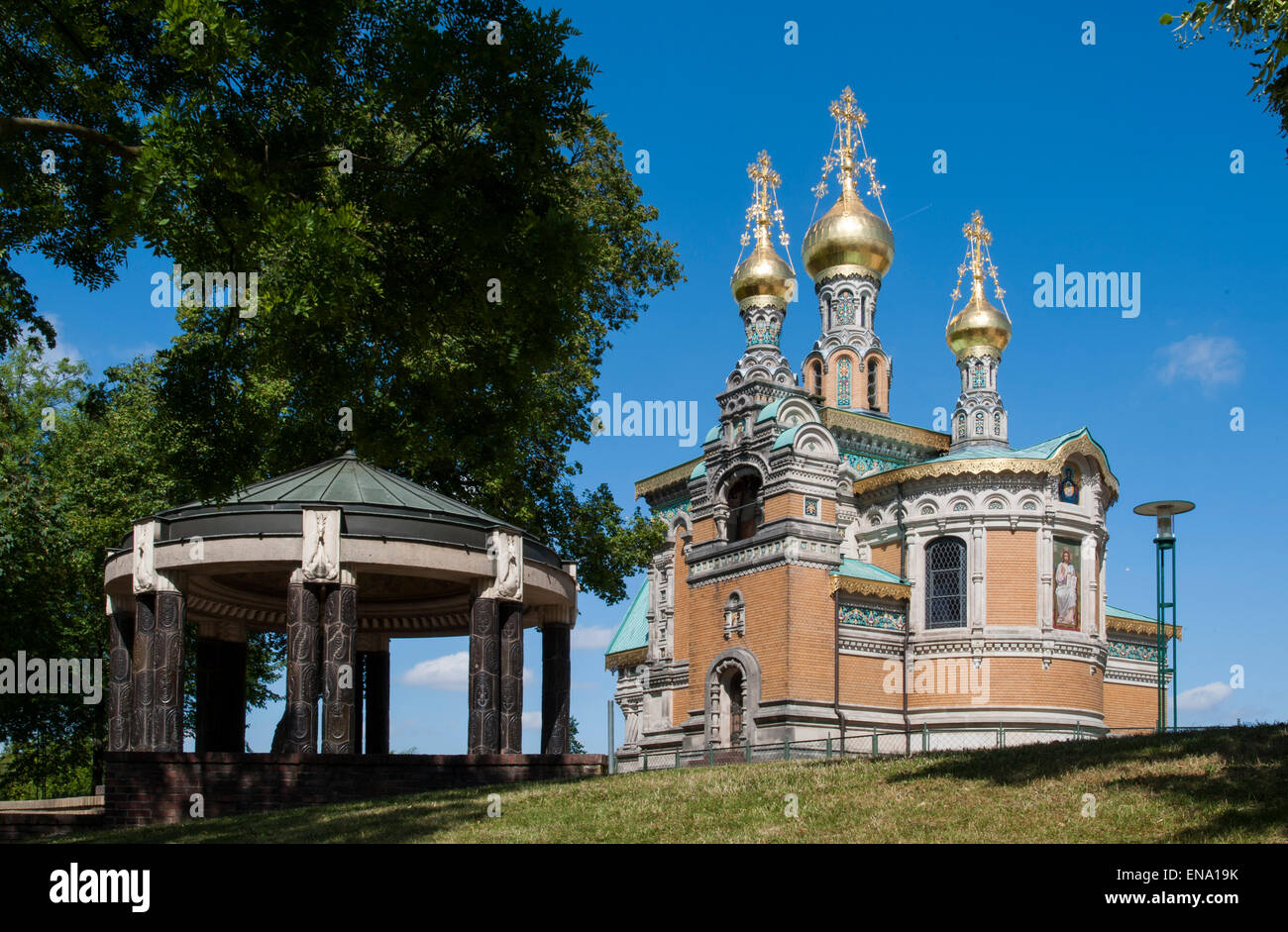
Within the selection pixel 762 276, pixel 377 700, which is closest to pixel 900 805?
pixel 377 700

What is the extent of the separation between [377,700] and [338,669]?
23.9 ft

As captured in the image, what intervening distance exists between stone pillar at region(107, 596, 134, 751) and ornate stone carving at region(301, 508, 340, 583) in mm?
3246

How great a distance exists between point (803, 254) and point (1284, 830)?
1512 inches

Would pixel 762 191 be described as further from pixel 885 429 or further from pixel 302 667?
pixel 302 667

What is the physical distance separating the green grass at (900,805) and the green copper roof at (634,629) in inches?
1340

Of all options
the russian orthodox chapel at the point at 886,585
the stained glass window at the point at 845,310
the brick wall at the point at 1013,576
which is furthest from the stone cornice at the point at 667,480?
the brick wall at the point at 1013,576

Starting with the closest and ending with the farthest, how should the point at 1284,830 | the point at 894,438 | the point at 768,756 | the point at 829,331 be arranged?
the point at 1284,830
the point at 768,756
the point at 894,438
the point at 829,331

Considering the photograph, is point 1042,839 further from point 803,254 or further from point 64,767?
point 803,254

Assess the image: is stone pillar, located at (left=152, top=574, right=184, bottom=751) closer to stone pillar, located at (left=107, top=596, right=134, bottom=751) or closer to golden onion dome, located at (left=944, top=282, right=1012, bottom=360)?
stone pillar, located at (left=107, top=596, right=134, bottom=751)

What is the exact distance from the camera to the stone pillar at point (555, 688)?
21.5 metres

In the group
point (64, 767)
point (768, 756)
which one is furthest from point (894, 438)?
point (64, 767)

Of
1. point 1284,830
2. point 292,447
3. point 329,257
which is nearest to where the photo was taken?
point 1284,830

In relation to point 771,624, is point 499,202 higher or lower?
higher

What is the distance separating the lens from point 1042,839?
31.8 ft
